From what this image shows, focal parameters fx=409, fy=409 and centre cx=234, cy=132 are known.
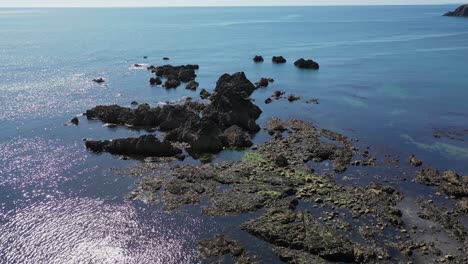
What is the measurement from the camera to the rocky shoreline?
154 ft

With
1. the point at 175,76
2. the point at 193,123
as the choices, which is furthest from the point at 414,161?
the point at 175,76

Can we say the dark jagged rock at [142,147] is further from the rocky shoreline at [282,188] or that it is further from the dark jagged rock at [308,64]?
the dark jagged rock at [308,64]

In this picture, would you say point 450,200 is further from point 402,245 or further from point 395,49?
point 395,49

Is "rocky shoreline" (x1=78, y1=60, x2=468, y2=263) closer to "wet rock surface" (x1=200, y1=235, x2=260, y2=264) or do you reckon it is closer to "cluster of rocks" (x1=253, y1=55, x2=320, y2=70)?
"wet rock surface" (x1=200, y1=235, x2=260, y2=264)

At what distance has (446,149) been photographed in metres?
75.2

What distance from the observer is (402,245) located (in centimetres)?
4700

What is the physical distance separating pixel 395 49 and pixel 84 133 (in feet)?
534

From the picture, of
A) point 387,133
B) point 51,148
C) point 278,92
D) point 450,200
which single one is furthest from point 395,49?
point 51,148

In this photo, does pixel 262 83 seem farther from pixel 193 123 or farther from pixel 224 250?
pixel 224 250

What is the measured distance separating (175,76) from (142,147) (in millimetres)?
66055

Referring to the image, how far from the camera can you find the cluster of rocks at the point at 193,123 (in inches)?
2963

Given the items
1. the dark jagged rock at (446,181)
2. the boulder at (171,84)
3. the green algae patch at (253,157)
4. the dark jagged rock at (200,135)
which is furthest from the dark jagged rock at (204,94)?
the dark jagged rock at (446,181)

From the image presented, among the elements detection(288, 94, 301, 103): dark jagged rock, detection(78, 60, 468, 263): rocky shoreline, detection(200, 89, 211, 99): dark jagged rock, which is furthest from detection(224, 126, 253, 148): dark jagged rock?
detection(200, 89, 211, 99): dark jagged rock

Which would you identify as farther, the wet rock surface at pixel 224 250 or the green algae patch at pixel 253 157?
the green algae patch at pixel 253 157
